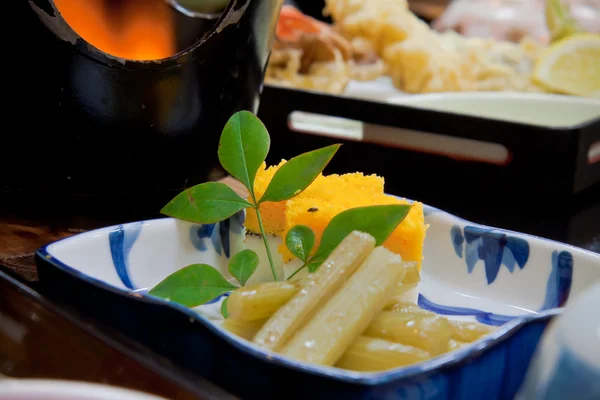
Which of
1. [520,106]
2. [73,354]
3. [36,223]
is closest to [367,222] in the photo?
[73,354]

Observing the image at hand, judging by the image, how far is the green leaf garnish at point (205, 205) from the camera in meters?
0.69

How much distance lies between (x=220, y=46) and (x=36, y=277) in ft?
1.13

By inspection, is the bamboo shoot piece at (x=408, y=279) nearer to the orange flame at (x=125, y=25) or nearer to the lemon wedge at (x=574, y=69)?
the orange flame at (x=125, y=25)

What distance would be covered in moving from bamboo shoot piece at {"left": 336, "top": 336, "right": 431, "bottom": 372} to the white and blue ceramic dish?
0.05 metres

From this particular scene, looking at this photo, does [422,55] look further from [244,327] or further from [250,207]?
[244,327]

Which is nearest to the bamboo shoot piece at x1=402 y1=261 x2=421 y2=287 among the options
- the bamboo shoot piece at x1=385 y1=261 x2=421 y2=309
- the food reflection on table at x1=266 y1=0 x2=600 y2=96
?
the bamboo shoot piece at x1=385 y1=261 x2=421 y2=309

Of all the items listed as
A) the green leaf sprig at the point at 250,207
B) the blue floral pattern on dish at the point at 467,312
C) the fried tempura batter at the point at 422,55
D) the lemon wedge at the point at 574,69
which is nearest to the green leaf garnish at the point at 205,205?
the green leaf sprig at the point at 250,207

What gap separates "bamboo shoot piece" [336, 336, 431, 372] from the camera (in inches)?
20.1

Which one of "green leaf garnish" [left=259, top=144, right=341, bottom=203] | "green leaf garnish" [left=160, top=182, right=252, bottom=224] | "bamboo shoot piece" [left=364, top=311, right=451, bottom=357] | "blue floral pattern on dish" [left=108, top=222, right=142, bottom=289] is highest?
"green leaf garnish" [left=259, top=144, right=341, bottom=203]

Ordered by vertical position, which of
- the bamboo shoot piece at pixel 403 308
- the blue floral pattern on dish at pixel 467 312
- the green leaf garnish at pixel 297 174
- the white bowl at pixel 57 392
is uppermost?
the white bowl at pixel 57 392

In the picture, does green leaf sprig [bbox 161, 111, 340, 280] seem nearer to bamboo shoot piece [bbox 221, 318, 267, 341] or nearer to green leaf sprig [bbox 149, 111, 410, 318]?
green leaf sprig [bbox 149, 111, 410, 318]

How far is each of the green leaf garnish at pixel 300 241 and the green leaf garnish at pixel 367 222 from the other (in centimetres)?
2

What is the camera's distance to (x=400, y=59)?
173cm

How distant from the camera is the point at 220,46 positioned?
874 mm
